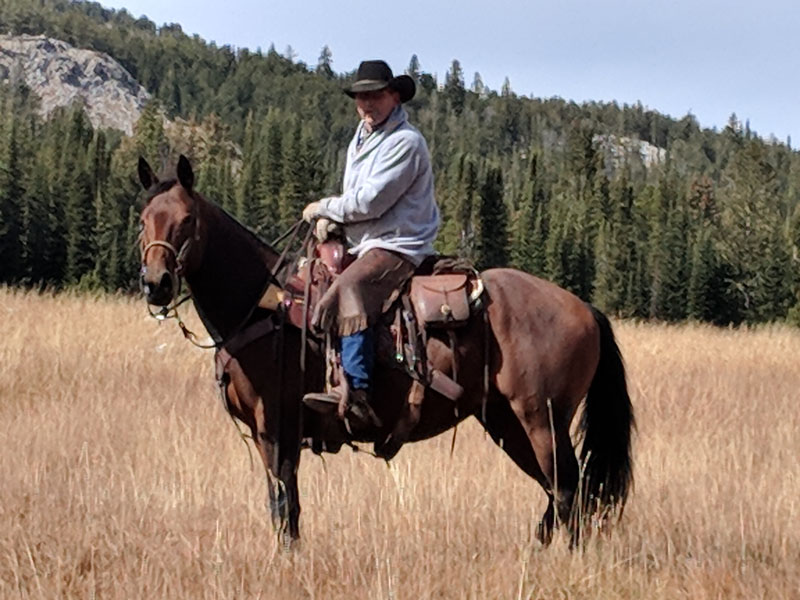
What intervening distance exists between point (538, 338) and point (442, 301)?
1.84ft

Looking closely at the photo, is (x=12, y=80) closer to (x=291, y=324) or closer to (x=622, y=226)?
(x=622, y=226)

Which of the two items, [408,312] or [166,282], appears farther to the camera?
[408,312]

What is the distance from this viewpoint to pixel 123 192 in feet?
204

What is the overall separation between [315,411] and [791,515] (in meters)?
2.76

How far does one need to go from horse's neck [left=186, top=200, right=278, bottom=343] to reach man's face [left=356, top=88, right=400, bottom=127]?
0.92 m

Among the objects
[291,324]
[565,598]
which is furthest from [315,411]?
[565,598]

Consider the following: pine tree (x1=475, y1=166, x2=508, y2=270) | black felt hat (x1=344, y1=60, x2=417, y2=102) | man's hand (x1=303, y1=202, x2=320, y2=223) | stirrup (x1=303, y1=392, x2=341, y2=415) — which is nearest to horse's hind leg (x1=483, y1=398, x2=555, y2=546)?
stirrup (x1=303, y1=392, x2=341, y2=415)

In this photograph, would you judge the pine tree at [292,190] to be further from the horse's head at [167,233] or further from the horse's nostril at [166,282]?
the horse's nostril at [166,282]

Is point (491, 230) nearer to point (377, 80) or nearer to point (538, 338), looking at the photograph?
point (538, 338)

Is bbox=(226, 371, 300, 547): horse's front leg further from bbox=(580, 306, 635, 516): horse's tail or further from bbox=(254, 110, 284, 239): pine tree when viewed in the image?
bbox=(254, 110, 284, 239): pine tree

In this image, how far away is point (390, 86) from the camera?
16.5 ft

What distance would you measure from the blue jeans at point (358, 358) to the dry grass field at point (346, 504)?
0.75 metres

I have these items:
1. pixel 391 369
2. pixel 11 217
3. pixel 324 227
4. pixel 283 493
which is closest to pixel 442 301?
pixel 391 369

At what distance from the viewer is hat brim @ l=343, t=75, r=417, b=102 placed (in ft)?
16.3
